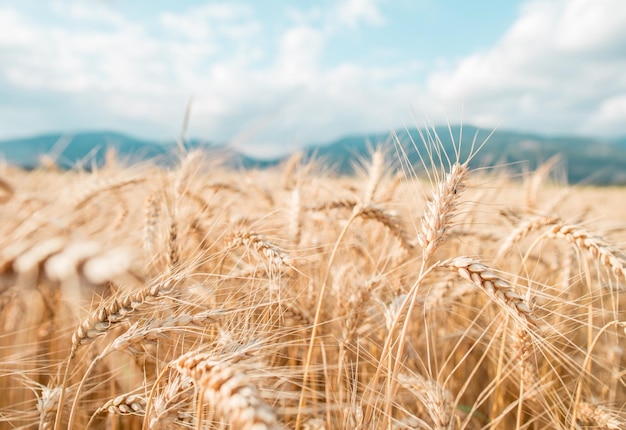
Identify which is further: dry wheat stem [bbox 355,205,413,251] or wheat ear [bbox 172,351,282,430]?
dry wheat stem [bbox 355,205,413,251]

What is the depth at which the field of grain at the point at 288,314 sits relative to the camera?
1121 mm

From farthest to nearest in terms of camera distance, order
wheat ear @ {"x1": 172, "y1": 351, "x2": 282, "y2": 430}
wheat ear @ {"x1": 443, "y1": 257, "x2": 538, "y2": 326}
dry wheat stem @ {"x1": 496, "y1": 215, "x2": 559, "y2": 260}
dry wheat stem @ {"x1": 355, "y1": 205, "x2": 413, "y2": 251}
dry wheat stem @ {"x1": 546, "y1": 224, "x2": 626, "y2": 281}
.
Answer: dry wheat stem @ {"x1": 496, "y1": 215, "x2": 559, "y2": 260} < dry wheat stem @ {"x1": 355, "y1": 205, "x2": 413, "y2": 251} < dry wheat stem @ {"x1": 546, "y1": 224, "x2": 626, "y2": 281} < wheat ear @ {"x1": 443, "y1": 257, "x2": 538, "y2": 326} < wheat ear @ {"x1": 172, "y1": 351, "x2": 282, "y2": 430}

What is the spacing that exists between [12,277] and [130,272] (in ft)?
1.14

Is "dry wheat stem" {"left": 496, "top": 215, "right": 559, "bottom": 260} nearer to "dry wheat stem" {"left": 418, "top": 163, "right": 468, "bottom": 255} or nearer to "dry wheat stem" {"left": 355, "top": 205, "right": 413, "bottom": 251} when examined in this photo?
"dry wheat stem" {"left": 355, "top": 205, "right": 413, "bottom": 251}

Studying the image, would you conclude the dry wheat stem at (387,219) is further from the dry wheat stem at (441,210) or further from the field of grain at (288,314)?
the dry wheat stem at (441,210)

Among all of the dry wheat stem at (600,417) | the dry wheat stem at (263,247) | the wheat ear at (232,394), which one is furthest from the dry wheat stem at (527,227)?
the wheat ear at (232,394)

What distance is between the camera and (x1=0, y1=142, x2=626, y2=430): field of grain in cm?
112

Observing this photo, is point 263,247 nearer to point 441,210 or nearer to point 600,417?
point 441,210

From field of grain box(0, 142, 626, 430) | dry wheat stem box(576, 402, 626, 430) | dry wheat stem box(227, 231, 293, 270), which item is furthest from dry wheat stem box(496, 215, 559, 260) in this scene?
dry wheat stem box(227, 231, 293, 270)

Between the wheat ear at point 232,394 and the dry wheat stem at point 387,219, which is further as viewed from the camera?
the dry wheat stem at point 387,219

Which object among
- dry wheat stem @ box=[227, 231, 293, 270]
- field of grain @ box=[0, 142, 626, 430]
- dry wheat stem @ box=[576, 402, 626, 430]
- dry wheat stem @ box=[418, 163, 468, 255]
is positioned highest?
dry wheat stem @ box=[418, 163, 468, 255]

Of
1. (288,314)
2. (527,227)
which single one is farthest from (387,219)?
(527,227)


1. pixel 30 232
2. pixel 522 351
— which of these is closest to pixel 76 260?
pixel 30 232

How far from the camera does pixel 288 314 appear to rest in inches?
64.5
